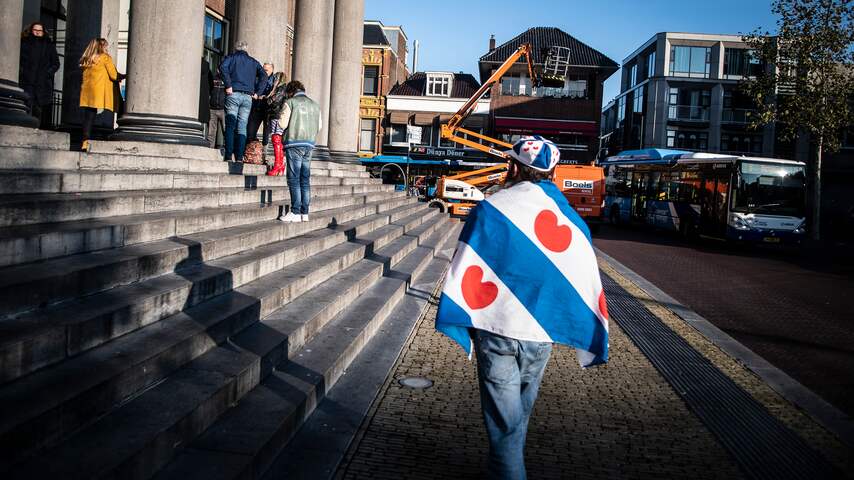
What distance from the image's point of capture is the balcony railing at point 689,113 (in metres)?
57.5

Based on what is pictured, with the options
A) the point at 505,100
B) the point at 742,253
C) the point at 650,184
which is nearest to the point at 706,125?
the point at 505,100

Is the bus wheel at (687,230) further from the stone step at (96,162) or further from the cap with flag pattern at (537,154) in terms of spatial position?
the cap with flag pattern at (537,154)

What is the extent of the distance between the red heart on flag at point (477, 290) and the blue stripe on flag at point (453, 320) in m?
0.06

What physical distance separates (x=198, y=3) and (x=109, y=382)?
663 cm

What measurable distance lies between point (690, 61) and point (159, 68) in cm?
5717

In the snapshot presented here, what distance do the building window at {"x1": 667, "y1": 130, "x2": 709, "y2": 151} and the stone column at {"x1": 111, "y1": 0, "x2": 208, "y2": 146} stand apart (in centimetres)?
5436

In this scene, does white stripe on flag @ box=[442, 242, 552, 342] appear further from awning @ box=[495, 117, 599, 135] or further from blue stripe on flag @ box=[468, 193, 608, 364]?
awning @ box=[495, 117, 599, 135]

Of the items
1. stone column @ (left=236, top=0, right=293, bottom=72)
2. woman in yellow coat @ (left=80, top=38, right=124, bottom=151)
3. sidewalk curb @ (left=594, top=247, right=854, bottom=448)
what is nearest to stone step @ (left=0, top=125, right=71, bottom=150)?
woman in yellow coat @ (left=80, top=38, right=124, bottom=151)

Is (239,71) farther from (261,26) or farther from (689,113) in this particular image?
(689,113)

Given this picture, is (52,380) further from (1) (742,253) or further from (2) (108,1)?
(1) (742,253)

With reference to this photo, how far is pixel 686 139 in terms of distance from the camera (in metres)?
57.8

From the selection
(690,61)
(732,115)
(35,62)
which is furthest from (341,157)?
(690,61)

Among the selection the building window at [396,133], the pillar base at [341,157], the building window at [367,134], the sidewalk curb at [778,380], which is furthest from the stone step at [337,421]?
the building window at [367,134]

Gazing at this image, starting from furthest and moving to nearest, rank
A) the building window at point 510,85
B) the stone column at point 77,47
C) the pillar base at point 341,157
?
the building window at point 510,85, the pillar base at point 341,157, the stone column at point 77,47
